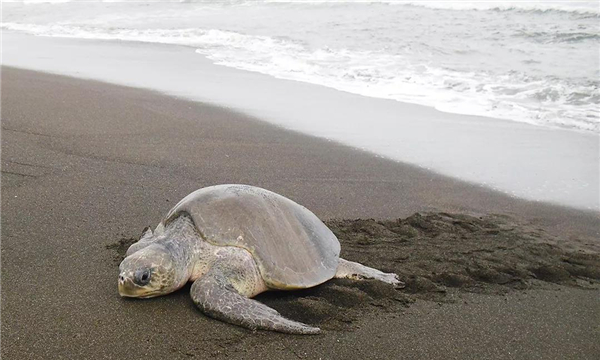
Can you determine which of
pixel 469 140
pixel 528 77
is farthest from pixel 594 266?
pixel 528 77

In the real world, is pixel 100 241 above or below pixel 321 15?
below

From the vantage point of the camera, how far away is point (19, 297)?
236 centimetres

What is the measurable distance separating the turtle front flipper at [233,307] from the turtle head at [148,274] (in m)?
0.12

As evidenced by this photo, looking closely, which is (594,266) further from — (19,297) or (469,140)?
(19,297)

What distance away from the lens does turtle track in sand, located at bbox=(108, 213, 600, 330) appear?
8.44 feet

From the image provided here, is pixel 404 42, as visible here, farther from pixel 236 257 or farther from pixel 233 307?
pixel 233 307

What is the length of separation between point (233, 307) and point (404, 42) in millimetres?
8913

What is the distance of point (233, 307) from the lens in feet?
7.56

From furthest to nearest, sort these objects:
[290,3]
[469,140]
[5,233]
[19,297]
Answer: [290,3] < [469,140] < [5,233] < [19,297]

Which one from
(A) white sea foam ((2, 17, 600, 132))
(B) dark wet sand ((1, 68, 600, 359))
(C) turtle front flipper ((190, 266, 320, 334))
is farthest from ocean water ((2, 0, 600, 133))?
(C) turtle front flipper ((190, 266, 320, 334))

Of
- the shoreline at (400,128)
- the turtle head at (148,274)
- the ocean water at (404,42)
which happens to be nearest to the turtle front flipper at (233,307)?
the turtle head at (148,274)

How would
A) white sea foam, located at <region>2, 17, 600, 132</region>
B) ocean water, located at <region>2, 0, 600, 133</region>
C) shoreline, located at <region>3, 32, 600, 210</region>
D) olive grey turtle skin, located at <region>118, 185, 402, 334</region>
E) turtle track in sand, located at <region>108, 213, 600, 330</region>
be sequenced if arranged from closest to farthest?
olive grey turtle skin, located at <region>118, 185, 402, 334</region>
turtle track in sand, located at <region>108, 213, 600, 330</region>
shoreline, located at <region>3, 32, 600, 210</region>
white sea foam, located at <region>2, 17, 600, 132</region>
ocean water, located at <region>2, 0, 600, 133</region>

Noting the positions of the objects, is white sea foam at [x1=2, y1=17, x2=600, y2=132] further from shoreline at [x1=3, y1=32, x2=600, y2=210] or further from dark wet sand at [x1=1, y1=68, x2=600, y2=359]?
dark wet sand at [x1=1, y1=68, x2=600, y2=359]

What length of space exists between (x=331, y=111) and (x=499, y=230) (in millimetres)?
3085
